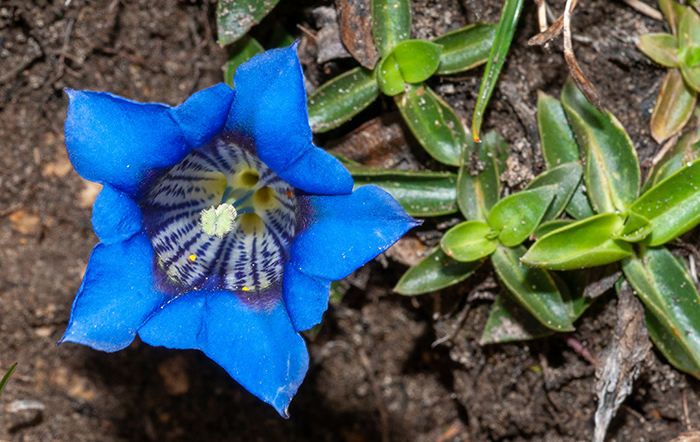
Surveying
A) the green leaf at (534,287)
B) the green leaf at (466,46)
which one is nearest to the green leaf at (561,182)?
the green leaf at (534,287)

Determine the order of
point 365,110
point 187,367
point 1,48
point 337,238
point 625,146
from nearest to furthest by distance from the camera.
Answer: point 337,238 → point 625,146 → point 365,110 → point 1,48 → point 187,367

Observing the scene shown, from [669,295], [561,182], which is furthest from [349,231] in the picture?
[669,295]

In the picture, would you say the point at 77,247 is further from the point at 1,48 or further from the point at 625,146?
the point at 625,146

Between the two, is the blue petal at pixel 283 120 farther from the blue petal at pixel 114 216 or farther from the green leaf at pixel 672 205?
the green leaf at pixel 672 205

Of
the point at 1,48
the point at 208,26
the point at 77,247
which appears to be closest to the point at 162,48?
the point at 208,26

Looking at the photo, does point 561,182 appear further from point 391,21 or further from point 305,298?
point 305,298
